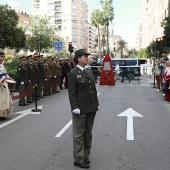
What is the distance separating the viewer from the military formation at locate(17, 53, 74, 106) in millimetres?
13484

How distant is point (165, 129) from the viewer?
8.42 metres

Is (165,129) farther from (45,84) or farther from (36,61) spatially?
(45,84)

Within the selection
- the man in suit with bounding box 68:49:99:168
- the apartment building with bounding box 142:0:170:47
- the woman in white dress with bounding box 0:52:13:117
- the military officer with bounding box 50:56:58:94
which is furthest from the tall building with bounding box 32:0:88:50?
the man in suit with bounding box 68:49:99:168

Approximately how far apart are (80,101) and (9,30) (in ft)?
78.2

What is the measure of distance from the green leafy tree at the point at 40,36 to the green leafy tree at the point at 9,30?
2092 cm

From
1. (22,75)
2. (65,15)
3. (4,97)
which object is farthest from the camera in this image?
(65,15)

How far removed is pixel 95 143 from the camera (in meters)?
6.88

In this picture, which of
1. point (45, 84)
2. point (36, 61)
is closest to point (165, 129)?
point (36, 61)

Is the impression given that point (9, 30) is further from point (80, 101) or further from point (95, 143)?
point (80, 101)

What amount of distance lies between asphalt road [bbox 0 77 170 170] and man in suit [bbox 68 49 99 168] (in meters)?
0.32

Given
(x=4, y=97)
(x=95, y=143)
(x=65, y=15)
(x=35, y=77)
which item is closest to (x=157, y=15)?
(x=35, y=77)

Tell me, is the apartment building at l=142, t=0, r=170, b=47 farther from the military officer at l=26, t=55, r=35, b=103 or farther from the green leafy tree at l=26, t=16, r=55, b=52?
the military officer at l=26, t=55, r=35, b=103

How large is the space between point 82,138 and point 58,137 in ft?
7.27

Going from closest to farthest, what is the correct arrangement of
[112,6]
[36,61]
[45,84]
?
1. [36,61]
2. [45,84]
3. [112,6]
